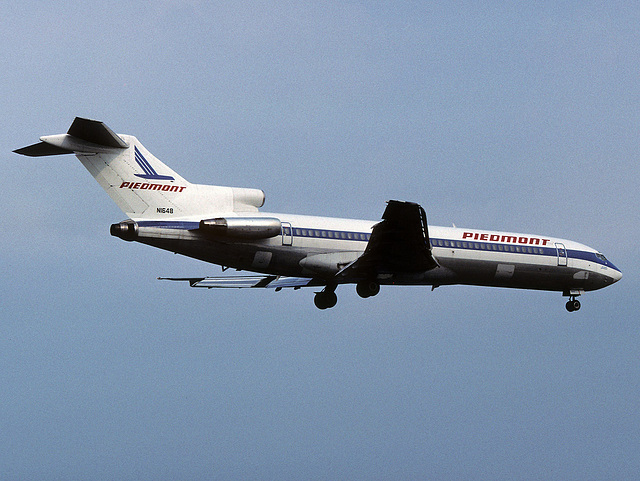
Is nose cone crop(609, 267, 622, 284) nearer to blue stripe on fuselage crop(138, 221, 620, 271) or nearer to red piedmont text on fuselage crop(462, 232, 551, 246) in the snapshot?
blue stripe on fuselage crop(138, 221, 620, 271)

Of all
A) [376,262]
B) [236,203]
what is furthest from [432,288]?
[236,203]

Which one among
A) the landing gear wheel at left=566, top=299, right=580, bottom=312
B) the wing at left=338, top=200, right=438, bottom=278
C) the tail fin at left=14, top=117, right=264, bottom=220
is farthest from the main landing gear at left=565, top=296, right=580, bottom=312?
the tail fin at left=14, top=117, right=264, bottom=220

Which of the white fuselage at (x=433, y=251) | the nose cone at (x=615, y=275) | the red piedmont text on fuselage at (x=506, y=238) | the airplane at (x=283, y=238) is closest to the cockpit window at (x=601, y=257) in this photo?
the white fuselage at (x=433, y=251)

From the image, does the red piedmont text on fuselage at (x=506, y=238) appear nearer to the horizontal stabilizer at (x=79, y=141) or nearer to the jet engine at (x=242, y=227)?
the jet engine at (x=242, y=227)

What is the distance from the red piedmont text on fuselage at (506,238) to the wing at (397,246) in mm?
2498

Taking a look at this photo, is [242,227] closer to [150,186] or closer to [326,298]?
[150,186]

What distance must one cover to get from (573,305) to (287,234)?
40.4 ft

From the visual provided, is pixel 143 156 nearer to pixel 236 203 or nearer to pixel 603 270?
pixel 236 203

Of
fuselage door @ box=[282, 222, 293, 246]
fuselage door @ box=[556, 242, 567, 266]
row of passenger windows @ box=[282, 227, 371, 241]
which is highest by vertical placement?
fuselage door @ box=[556, 242, 567, 266]

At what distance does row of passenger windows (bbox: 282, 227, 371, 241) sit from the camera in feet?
82.8

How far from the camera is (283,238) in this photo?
24969 mm

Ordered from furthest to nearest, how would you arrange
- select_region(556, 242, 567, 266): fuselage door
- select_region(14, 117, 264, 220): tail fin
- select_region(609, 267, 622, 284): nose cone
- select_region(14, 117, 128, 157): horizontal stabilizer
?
1. select_region(609, 267, 622, 284): nose cone
2. select_region(556, 242, 567, 266): fuselage door
3. select_region(14, 117, 264, 220): tail fin
4. select_region(14, 117, 128, 157): horizontal stabilizer

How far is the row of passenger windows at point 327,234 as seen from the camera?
994 inches

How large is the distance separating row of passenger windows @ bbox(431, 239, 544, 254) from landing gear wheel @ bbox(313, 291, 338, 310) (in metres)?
4.01
